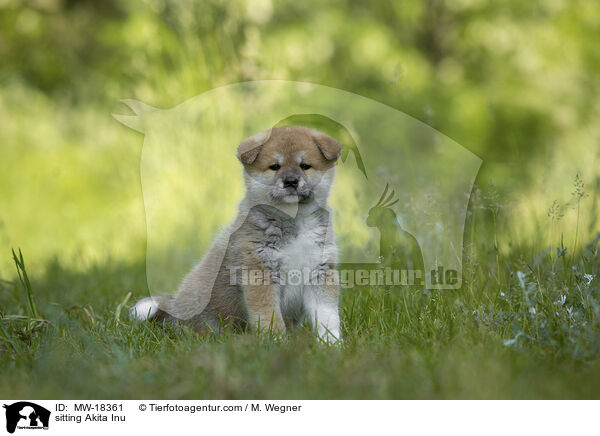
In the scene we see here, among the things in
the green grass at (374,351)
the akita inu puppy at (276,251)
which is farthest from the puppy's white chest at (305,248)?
the green grass at (374,351)

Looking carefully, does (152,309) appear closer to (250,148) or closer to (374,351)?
(250,148)

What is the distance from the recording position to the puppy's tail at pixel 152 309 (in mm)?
2934

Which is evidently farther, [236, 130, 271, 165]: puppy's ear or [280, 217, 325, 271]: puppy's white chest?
[236, 130, 271, 165]: puppy's ear

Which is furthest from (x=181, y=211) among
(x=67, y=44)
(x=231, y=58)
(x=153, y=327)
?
(x=67, y=44)

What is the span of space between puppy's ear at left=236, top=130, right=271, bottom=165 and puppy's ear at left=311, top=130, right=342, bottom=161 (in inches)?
10.0

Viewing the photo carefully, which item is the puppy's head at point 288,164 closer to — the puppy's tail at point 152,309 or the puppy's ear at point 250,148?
the puppy's ear at point 250,148

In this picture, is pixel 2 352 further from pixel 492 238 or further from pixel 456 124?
pixel 456 124

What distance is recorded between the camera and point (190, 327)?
285 centimetres

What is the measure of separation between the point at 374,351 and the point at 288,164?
104 centimetres

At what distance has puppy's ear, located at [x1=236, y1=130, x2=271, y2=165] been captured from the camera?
114 inches

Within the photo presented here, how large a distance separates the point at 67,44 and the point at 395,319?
971cm
